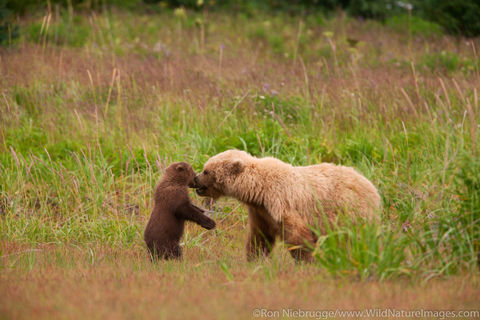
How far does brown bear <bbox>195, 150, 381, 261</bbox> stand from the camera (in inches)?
228

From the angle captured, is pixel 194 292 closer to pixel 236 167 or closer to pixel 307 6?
pixel 236 167

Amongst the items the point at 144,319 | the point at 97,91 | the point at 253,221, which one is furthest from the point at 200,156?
the point at 144,319

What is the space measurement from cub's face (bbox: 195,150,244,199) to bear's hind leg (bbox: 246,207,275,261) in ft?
1.31

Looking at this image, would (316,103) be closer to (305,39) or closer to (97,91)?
(97,91)

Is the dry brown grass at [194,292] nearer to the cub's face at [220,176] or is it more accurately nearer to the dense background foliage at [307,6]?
the cub's face at [220,176]

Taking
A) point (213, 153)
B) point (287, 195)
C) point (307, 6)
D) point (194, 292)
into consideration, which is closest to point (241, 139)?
point (213, 153)

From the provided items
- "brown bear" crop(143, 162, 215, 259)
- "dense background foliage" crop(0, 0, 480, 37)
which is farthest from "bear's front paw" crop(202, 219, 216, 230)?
"dense background foliage" crop(0, 0, 480, 37)

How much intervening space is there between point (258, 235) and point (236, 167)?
2.64 feet

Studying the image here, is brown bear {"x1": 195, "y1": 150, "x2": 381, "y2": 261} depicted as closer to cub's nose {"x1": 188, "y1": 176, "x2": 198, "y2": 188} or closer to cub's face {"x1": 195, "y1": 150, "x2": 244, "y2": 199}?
cub's face {"x1": 195, "y1": 150, "x2": 244, "y2": 199}

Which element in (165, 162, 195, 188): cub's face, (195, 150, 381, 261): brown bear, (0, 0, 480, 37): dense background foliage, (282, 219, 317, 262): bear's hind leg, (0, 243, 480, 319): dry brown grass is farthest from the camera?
(0, 0, 480, 37): dense background foliage

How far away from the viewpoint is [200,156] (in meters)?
8.41

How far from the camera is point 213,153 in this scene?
8.75m

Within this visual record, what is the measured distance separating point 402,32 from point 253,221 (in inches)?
583

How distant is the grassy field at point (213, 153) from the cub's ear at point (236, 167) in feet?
3.16
